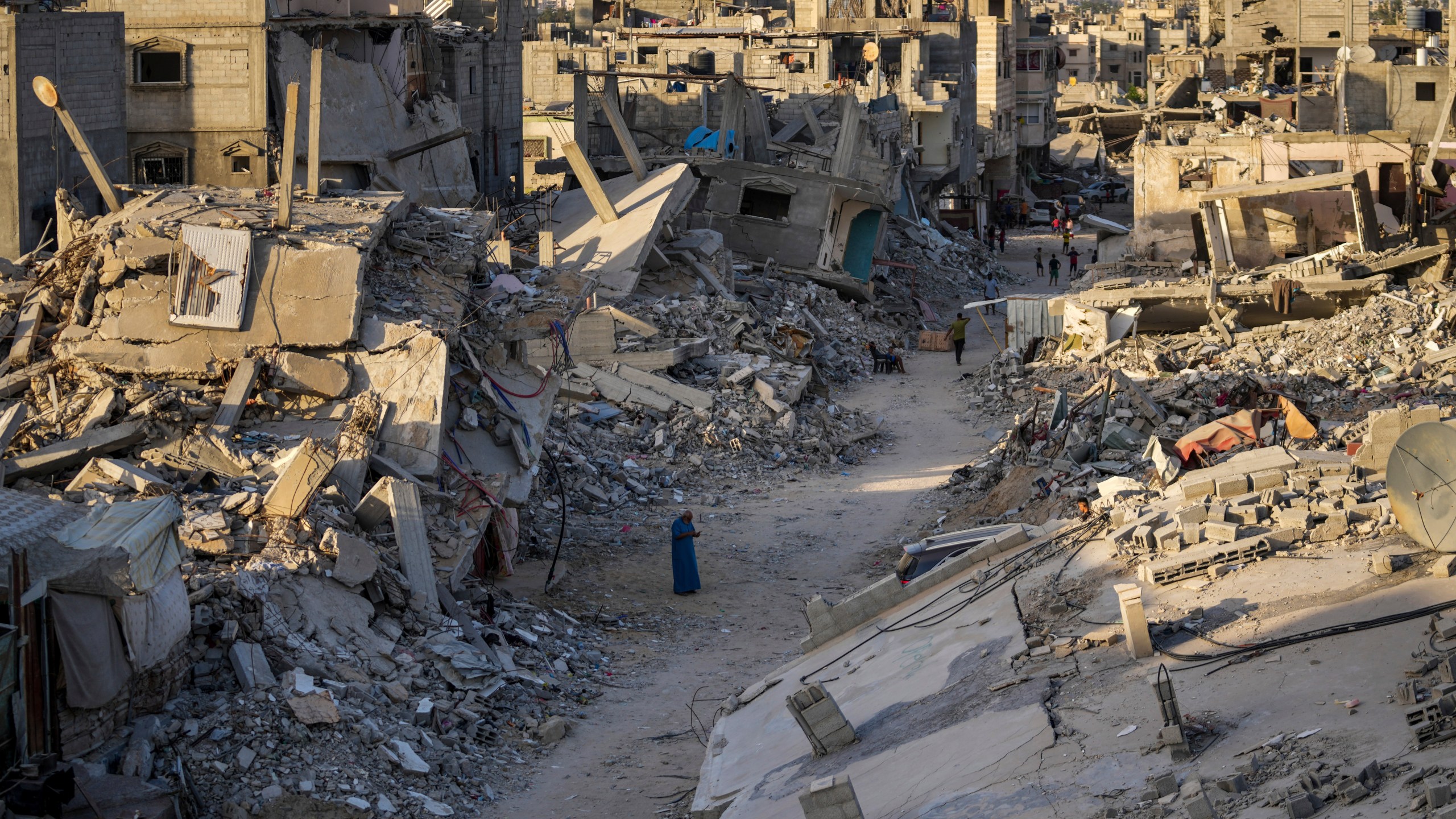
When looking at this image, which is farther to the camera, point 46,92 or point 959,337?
point 959,337

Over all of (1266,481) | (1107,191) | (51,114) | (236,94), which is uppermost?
(236,94)

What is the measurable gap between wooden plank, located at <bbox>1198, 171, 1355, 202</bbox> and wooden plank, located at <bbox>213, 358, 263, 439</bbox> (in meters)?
18.3

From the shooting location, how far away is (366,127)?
29.7 metres

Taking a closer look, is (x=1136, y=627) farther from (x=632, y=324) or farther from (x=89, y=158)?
(x=632, y=324)

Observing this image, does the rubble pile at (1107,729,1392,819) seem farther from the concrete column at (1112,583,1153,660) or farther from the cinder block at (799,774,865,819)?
the concrete column at (1112,583,1153,660)

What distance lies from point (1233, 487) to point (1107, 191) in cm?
4922

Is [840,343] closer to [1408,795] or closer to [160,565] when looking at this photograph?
[160,565]

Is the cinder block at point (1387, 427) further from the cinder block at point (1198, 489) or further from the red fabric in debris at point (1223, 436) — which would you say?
the red fabric in debris at point (1223, 436)

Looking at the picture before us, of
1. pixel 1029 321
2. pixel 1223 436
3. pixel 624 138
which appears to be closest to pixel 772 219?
pixel 624 138

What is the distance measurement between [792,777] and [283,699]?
3266mm

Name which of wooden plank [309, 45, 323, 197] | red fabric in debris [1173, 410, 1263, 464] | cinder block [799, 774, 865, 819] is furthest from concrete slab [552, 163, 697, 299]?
cinder block [799, 774, 865, 819]

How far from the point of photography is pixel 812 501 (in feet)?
63.4

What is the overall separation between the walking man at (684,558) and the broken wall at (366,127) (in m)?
13.7

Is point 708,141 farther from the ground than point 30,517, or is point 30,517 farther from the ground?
point 708,141
